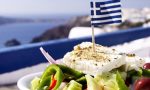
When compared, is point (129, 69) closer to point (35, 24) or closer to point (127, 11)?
point (127, 11)

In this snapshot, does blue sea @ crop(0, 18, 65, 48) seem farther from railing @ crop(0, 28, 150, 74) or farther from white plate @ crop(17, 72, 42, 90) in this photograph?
white plate @ crop(17, 72, 42, 90)

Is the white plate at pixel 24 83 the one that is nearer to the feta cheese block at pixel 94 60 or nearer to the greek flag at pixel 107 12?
the feta cheese block at pixel 94 60

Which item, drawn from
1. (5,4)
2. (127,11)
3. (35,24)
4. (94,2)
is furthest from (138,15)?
(94,2)

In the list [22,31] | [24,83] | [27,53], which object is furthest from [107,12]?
[22,31]

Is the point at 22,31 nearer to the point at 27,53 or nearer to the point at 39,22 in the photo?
the point at 39,22

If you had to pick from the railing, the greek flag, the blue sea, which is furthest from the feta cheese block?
the blue sea
